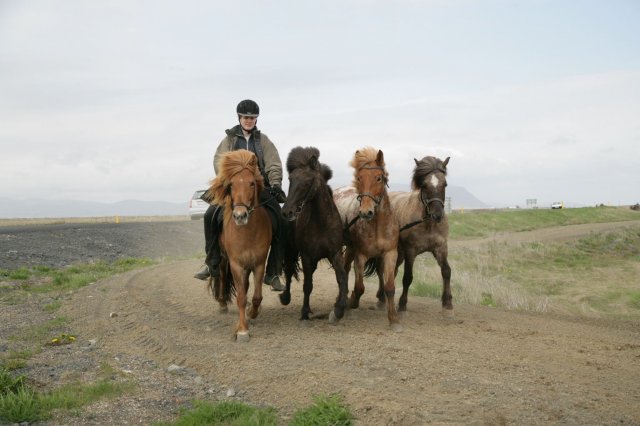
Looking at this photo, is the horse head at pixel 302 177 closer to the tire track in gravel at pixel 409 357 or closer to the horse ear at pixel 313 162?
the horse ear at pixel 313 162

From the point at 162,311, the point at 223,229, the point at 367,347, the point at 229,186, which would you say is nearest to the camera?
the point at 367,347

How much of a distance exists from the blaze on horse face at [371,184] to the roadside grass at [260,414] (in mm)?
3192

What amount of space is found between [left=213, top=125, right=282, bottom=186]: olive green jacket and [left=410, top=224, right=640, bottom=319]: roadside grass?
5.87m

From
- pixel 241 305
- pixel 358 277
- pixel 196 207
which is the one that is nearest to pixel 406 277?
pixel 358 277

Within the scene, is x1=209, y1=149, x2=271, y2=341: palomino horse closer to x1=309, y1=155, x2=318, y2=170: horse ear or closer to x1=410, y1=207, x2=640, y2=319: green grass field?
x1=309, y1=155, x2=318, y2=170: horse ear

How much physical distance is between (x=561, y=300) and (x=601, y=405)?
40.2 ft

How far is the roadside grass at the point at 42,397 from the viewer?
5.09 m

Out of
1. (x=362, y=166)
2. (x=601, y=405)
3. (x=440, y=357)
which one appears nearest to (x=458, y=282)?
(x=362, y=166)

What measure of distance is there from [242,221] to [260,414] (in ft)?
9.44

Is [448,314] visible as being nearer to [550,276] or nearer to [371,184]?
[371,184]

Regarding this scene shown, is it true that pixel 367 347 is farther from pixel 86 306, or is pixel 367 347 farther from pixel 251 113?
pixel 86 306

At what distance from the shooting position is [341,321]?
28.8 ft

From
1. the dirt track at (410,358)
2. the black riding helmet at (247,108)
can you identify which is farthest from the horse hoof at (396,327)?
the black riding helmet at (247,108)

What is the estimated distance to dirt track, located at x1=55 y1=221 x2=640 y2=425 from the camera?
483 centimetres
